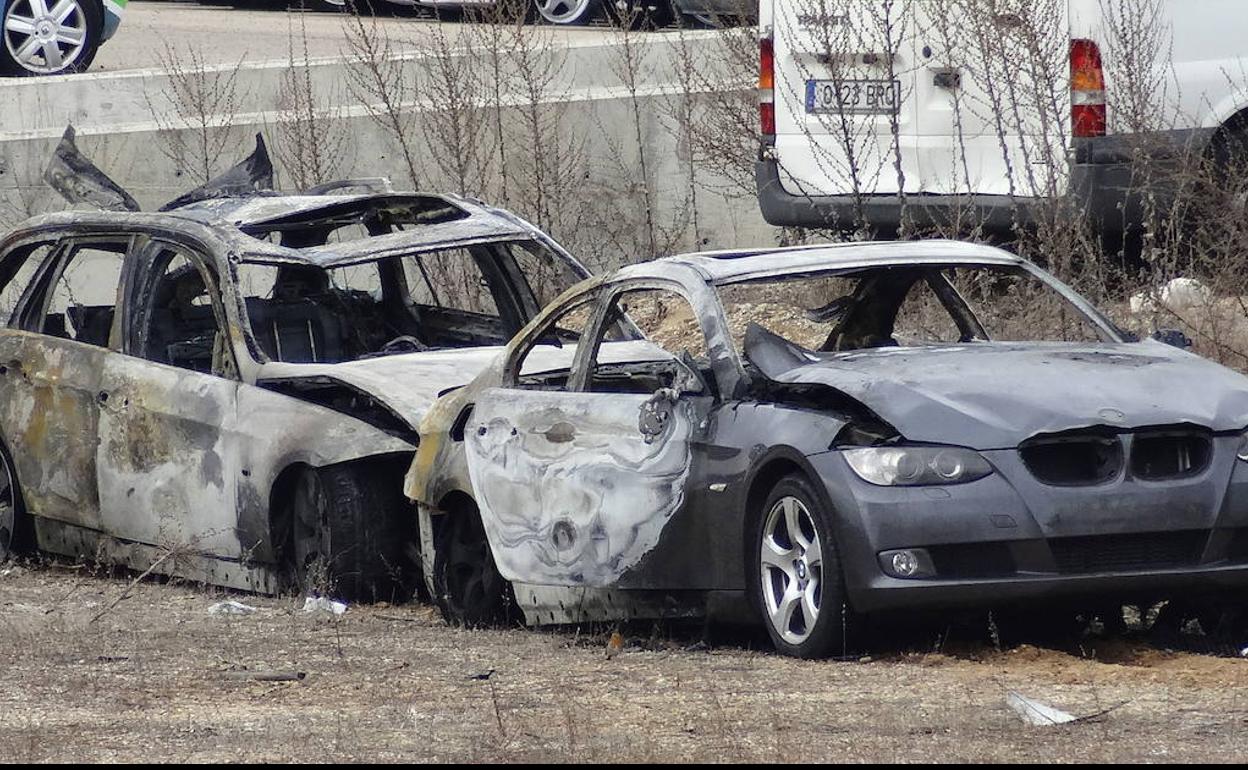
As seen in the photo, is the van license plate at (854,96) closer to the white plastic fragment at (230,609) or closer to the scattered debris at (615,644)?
the white plastic fragment at (230,609)

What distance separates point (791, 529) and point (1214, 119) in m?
5.39

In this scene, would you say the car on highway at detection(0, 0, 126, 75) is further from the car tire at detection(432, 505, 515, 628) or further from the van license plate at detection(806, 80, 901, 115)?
the car tire at detection(432, 505, 515, 628)

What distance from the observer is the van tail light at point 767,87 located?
520 inches

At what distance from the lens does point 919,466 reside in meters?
6.85

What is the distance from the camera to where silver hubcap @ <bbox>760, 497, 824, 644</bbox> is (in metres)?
7.03

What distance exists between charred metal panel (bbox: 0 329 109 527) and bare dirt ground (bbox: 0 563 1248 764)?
1.74 m

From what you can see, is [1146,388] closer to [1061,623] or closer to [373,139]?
[1061,623]

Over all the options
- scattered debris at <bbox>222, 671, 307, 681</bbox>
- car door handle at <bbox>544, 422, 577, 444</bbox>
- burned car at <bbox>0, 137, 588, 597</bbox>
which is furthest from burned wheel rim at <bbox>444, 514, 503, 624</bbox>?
scattered debris at <bbox>222, 671, 307, 681</bbox>

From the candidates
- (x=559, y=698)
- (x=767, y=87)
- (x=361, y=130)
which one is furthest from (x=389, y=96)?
(x=559, y=698)

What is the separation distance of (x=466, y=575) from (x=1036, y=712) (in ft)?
10.6

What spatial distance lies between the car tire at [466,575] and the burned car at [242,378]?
43 centimetres

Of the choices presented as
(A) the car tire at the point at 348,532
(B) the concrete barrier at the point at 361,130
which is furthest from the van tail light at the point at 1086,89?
(A) the car tire at the point at 348,532

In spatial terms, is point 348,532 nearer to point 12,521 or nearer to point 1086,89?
point 12,521

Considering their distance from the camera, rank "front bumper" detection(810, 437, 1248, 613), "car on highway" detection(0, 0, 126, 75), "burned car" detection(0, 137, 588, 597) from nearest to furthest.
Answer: "front bumper" detection(810, 437, 1248, 613) → "burned car" detection(0, 137, 588, 597) → "car on highway" detection(0, 0, 126, 75)
